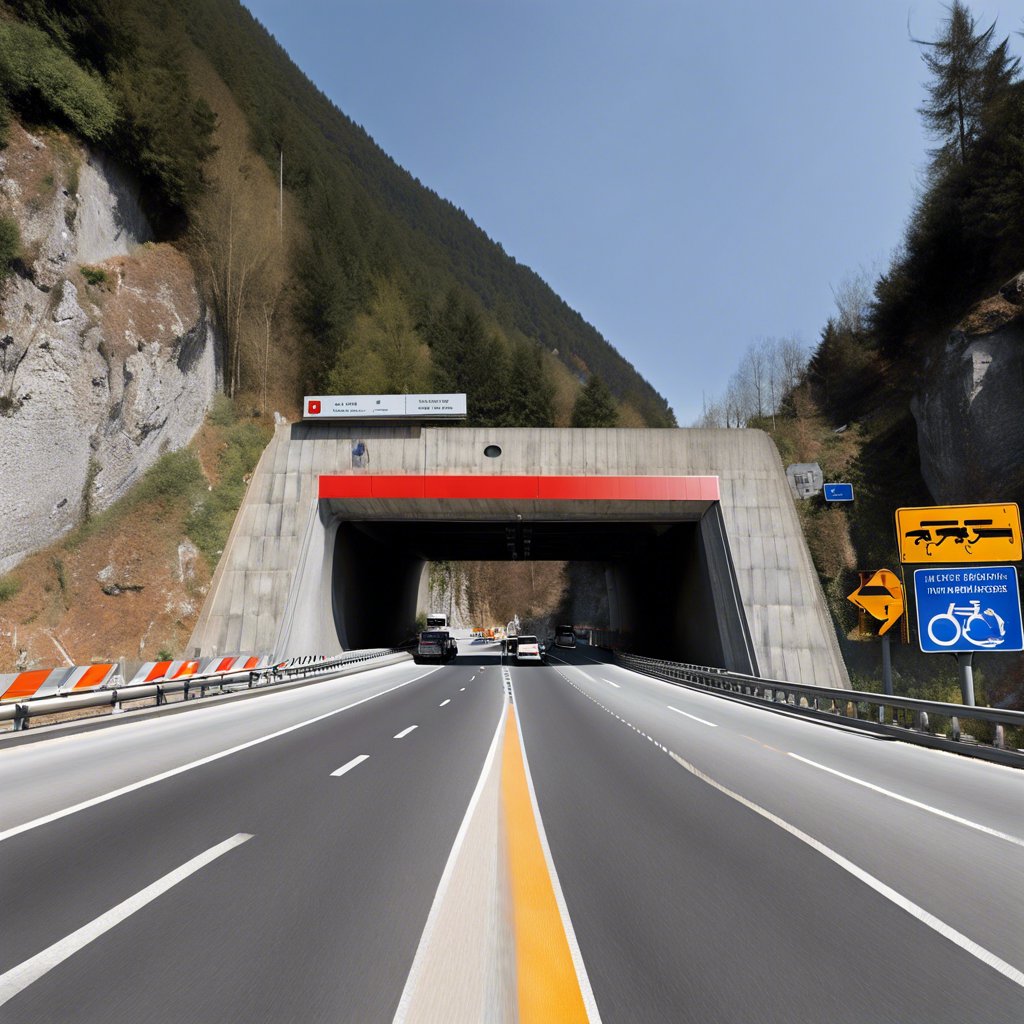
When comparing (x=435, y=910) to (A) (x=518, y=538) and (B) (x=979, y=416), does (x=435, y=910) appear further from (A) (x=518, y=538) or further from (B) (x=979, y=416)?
(A) (x=518, y=538)

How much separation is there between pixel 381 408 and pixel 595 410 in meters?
50.2

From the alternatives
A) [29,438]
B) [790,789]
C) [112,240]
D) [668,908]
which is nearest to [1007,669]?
[790,789]

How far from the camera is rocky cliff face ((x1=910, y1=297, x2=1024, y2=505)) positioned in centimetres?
3616

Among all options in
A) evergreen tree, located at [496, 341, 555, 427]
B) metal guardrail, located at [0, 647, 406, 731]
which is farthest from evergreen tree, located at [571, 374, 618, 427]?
metal guardrail, located at [0, 647, 406, 731]

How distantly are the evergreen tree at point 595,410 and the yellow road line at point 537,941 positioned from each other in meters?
76.0

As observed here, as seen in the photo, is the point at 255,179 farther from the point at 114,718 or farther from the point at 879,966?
the point at 879,966

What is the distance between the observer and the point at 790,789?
8484mm

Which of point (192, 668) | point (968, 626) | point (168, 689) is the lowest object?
point (168, 689)

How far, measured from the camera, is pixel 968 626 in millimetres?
13695

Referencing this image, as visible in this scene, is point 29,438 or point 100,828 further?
point 29,438

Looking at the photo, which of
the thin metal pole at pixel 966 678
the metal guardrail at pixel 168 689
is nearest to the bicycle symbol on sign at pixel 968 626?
the thin metal pole at pixel 966 678

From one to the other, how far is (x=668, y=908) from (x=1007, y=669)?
32366mm

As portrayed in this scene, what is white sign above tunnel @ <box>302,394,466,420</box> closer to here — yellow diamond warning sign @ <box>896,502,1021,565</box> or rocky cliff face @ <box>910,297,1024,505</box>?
yellow diamond warning sign @ <box>896,502,1021,565</box>

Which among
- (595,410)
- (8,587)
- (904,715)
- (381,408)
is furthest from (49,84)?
(595,410)
